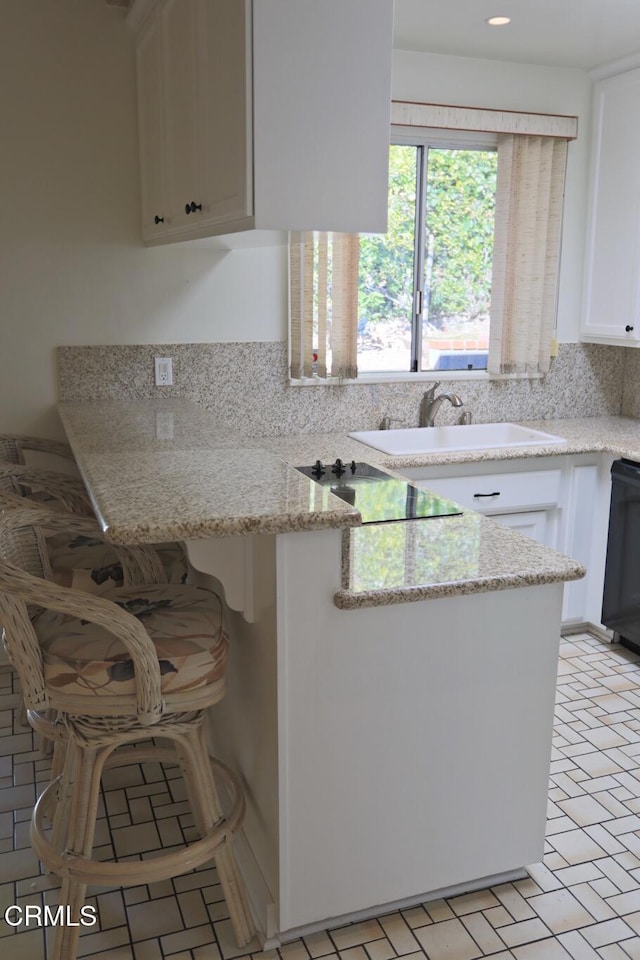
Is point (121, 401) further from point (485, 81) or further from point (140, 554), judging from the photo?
point (485, 81)

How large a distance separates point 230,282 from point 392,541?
5.30ft

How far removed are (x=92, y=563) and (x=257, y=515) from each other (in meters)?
0.88

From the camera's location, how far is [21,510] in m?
1.97

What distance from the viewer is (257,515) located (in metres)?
1.58

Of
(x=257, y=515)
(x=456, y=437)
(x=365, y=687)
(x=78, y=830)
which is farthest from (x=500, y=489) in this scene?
(x=78, y=830)

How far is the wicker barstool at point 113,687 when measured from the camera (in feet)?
5.39

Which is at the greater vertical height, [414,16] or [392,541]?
[414,16]

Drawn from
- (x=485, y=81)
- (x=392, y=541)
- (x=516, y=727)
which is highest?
(x=485, y=81)

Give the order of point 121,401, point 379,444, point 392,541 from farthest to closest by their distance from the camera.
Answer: point 379,444, point 121,401, point 392,541

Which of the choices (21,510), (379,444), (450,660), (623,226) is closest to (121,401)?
(379,444)

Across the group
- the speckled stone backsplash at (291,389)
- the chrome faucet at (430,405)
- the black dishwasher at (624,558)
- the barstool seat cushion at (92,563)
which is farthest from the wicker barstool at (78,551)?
the black dishwasher at (624,558)

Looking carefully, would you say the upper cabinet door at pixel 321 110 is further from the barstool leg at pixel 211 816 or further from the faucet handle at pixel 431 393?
the faucet handle at pixel 431 393

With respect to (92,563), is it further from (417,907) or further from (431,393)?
(431,393)

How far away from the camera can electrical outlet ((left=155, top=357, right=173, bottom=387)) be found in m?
3.31
